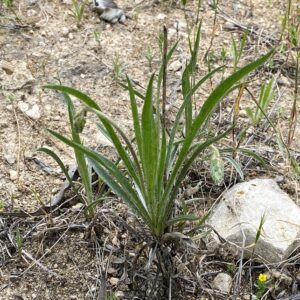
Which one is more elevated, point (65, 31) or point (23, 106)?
→ point (65, 31)

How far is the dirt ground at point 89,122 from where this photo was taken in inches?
76.6

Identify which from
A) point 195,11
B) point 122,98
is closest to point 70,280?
point 122,98

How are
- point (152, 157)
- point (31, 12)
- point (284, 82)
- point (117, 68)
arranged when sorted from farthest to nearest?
1. point (31, 12)
2. point (284, 82)
3. point (117, 68)
4. point (152, 157)

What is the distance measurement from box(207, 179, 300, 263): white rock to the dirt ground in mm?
108

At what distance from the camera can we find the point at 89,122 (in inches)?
100

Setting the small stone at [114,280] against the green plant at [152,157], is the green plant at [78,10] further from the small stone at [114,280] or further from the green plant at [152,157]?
the small stone at [114,280]

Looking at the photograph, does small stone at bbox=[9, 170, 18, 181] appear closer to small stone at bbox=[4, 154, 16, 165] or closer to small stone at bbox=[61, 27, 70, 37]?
small stone at bbox=[4, 154, 16, 165]

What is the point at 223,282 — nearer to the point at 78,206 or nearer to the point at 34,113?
the point at 78,206

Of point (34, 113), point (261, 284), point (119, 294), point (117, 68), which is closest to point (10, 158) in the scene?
point (34, 113)

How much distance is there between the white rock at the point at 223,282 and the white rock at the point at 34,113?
109cm

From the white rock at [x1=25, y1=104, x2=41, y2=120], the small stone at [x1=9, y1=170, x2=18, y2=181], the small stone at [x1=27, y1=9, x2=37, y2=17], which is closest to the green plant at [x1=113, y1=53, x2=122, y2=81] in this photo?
the white rock at [x1=25, y1=104, x2=41, y2=120]

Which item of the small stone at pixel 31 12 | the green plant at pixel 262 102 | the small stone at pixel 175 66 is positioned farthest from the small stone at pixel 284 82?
the small stone at pixel 31 12

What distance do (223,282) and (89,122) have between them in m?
0.98

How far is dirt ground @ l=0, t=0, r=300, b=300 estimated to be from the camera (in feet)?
6.39
